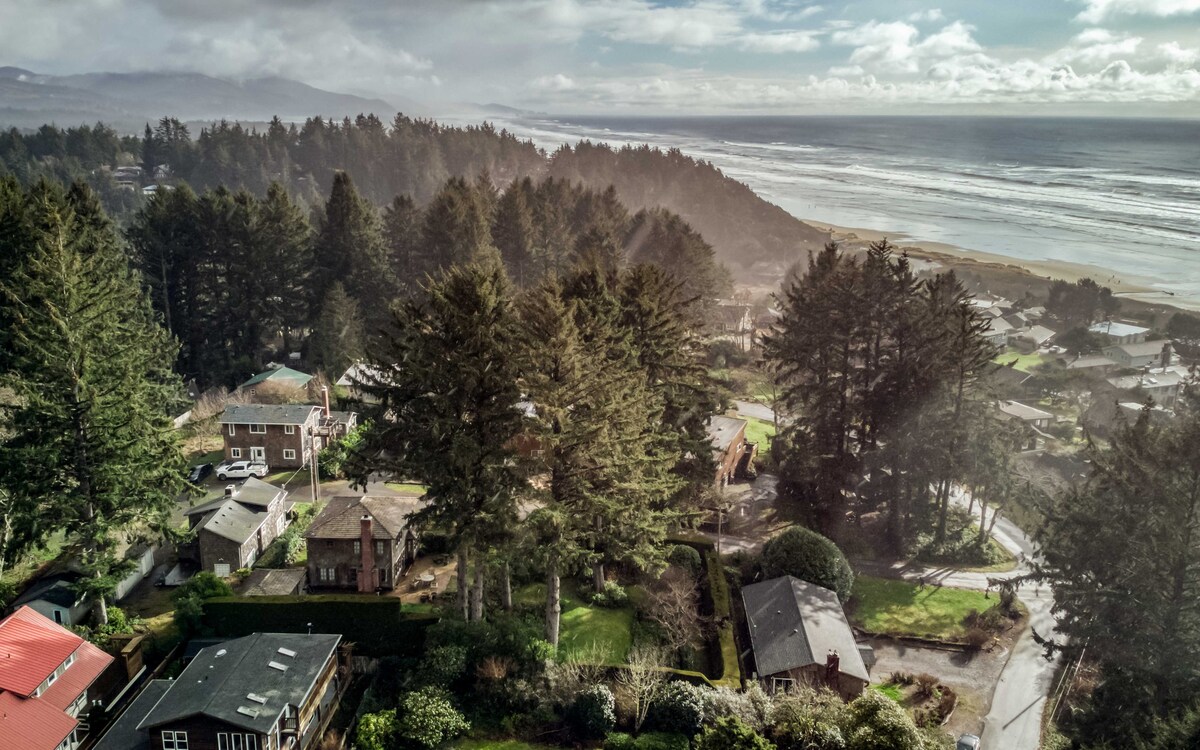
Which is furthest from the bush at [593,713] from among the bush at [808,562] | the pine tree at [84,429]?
the pine tree at [84,429]

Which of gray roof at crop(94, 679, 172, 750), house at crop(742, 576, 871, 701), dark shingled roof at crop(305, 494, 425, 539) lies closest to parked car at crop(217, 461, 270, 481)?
dark shingled roof at crop(305, 494, 425, 539)

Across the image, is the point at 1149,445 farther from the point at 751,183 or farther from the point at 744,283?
the point at 751,183

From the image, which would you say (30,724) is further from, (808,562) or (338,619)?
(808,562)

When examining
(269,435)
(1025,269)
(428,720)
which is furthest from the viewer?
(1025,269)

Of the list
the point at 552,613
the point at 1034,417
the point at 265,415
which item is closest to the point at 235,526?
the point at 265,415

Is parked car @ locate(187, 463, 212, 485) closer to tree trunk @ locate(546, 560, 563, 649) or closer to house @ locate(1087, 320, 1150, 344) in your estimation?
tree trunk @ locate(546, 560, 563, 649)

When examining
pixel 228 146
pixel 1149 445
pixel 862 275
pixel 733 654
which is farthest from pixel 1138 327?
pixel 228 146
